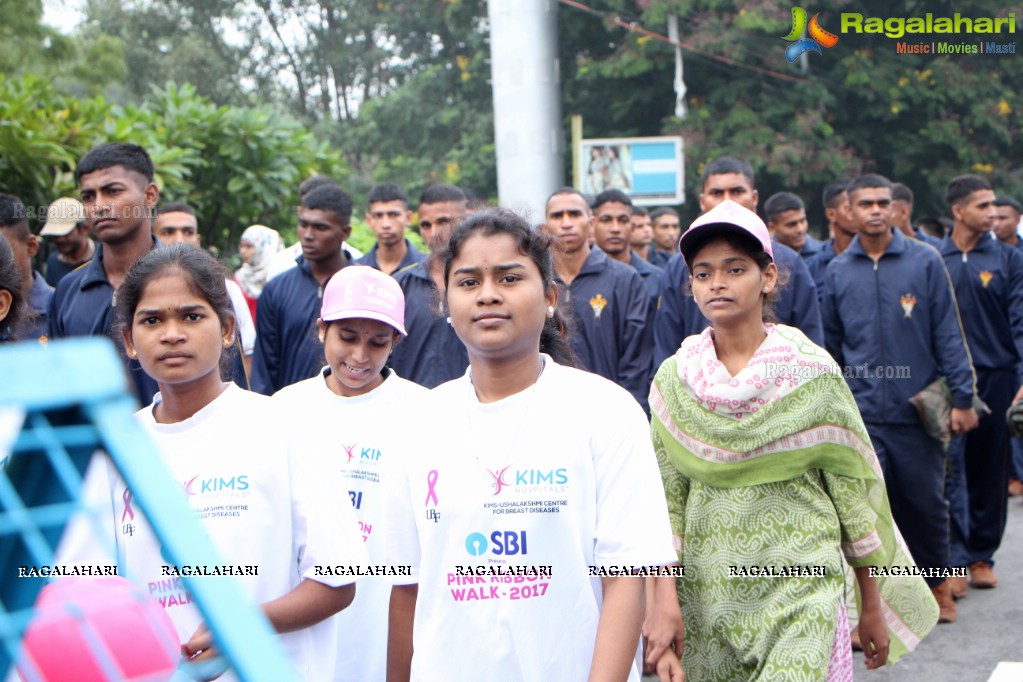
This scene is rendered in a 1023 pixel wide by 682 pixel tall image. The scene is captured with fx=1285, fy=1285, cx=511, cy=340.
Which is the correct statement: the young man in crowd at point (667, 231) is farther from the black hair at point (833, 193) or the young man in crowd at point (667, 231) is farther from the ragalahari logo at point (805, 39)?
the ragalahari logo at point (805, 39)

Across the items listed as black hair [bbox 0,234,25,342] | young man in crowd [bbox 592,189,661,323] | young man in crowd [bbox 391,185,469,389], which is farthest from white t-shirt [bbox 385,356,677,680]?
young man in crowd [bbox 592,189,661,323]

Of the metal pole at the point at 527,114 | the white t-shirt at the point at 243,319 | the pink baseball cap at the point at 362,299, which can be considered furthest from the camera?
the metal pole at the point at 527,114

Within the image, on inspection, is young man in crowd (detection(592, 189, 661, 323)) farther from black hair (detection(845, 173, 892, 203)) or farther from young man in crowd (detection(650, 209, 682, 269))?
young man in crowd (detection(650, 209, 682, 269))

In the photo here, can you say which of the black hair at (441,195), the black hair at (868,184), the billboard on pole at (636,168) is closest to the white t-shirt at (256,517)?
the black hair at (441,195)

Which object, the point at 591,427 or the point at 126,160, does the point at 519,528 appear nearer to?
the point at 591,427

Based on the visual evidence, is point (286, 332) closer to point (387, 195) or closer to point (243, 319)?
point (243, 319)

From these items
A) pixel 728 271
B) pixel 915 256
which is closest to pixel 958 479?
pixel 915 256

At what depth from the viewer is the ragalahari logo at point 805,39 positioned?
18.9 m

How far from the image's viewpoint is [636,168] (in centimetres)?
1262

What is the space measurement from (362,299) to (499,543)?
1973 millimetres

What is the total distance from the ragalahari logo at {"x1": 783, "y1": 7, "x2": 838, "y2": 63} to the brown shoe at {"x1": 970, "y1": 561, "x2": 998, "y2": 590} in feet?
41.8

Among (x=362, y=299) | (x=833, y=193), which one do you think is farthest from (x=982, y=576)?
(x=362, y=299)

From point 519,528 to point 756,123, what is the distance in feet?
62.9

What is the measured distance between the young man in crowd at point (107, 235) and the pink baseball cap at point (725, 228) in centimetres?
207
